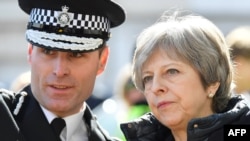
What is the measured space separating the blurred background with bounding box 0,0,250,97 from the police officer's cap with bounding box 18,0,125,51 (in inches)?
236

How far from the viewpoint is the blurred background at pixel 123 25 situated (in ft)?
45.0

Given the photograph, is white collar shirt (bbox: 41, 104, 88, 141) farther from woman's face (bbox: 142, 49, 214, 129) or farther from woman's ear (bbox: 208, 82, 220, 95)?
woman's ear (bbox: 208, 82, 220, 95)

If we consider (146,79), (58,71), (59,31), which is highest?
(59,31)

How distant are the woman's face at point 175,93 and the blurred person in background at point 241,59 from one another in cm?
149

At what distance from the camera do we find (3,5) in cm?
1706

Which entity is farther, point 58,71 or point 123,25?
point 123,25

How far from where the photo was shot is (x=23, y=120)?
16.3 ft

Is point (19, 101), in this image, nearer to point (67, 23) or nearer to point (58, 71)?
point (58, 71)

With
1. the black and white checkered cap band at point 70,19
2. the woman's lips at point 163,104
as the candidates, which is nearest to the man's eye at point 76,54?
the black and white checkered cap band at point 70,19

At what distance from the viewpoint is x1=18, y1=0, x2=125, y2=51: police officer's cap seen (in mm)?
5008

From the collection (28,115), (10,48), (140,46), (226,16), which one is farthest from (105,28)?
(10,48)

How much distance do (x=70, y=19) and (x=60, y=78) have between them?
37 cm

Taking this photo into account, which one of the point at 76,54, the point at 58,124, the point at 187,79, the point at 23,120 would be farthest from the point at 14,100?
the point at 187,79

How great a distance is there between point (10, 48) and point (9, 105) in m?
11.5
